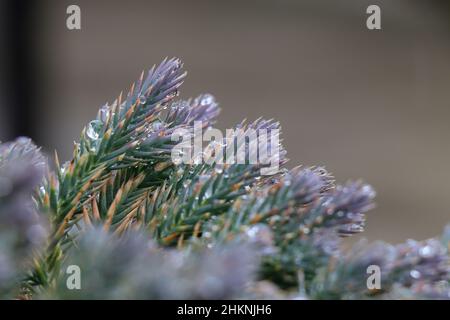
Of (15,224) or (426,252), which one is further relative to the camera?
(426,252)

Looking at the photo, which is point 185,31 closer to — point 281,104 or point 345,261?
point 281,104

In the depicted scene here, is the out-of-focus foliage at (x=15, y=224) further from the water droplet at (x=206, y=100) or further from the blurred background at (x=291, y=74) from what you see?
the blurred background at (x=291, y=74)

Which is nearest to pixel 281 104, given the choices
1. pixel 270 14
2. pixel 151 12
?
pixel 270 14

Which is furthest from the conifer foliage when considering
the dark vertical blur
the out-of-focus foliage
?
the dark vertical blur

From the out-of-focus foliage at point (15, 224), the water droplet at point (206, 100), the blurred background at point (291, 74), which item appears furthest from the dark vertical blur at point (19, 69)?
the out-of-focus foliage at point (15, 224)

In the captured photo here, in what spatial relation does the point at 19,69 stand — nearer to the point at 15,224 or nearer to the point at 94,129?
the point at 94,129

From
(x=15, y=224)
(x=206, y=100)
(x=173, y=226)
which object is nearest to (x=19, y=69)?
(x=206, y=100)

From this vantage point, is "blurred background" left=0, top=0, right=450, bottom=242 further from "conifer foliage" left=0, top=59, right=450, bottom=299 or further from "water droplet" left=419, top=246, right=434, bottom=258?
"water droplet" left=419, top=246, right=434, bottom=258
